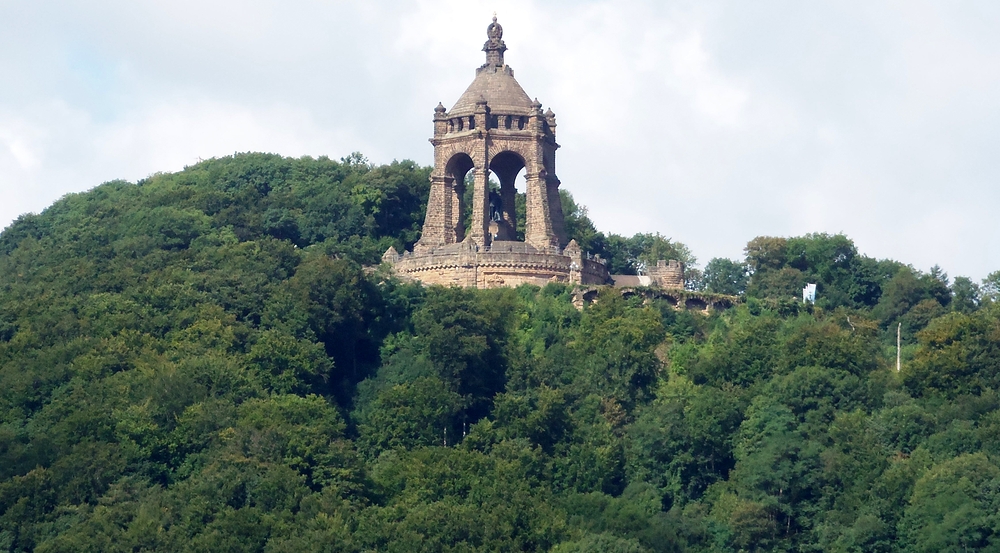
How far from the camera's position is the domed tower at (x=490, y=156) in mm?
87188

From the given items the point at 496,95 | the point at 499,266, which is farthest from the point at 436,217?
the point at 496,95

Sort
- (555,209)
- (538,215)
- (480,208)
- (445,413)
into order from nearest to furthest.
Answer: (445,413)
(480,208)
(538,215)
(555,209)

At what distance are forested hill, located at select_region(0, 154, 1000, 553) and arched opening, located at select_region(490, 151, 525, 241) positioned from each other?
441cm

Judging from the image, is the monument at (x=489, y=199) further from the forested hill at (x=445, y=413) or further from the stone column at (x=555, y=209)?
the forested hill at (x=445, y=413)

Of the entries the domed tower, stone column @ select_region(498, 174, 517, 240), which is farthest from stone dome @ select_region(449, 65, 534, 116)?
stone column @ select_region(498, 174, 517, 240)

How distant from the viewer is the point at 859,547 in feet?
233

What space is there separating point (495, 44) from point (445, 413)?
678 inches

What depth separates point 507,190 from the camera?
3561 inches

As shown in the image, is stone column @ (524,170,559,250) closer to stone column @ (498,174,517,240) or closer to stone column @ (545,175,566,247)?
stone column @ (545,175,566,247)

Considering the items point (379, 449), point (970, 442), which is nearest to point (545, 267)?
point (379, 449)

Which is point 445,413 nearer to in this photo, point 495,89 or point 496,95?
point 496,95

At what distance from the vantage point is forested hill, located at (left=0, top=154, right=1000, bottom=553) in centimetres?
7106

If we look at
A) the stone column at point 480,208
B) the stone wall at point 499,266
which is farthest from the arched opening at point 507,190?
the stone wall at point 499,266

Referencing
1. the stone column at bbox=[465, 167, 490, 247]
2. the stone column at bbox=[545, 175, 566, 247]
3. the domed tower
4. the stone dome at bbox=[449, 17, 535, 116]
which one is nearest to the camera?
the stone column at bbox=[465, 167, 490, 247]
